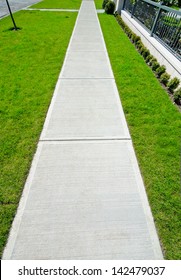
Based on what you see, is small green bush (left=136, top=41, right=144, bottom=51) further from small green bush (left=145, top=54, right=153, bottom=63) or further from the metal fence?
small green bush (left=145, top=54, right=153, bottom=63)

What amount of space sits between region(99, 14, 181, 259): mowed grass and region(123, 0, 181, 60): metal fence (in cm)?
105

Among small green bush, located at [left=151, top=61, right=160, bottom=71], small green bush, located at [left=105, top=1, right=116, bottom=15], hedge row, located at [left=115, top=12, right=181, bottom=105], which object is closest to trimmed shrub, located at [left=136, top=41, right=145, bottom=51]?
hedge row, located at [left=115, top=12, right=181, bottom=105]

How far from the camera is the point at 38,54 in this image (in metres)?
7.57

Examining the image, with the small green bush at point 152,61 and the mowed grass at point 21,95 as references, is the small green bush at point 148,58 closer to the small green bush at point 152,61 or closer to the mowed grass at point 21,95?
the small green bush at point 152,61

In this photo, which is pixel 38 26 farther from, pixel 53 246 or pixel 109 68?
pixel 53 246

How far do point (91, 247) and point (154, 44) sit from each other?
719 centimetres

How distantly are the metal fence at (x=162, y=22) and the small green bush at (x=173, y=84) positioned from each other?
95 centimetres

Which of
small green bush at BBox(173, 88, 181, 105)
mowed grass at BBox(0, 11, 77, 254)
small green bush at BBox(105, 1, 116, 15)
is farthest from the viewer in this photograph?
small green bush at BBox(105, 1, 116, 15)

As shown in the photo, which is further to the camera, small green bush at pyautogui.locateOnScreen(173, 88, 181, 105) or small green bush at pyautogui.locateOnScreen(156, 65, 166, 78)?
small green bush at pyautogui.locateOnScreen(156, 65, 166, 78)

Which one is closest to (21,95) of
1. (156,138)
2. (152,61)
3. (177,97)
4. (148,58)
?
(156,138)

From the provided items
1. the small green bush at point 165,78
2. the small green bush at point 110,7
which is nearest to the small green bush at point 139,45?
the small green bush at point 165,78

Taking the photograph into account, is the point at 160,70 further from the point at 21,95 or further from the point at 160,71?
the point at 21,95

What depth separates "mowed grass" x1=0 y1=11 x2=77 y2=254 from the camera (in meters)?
3.04
